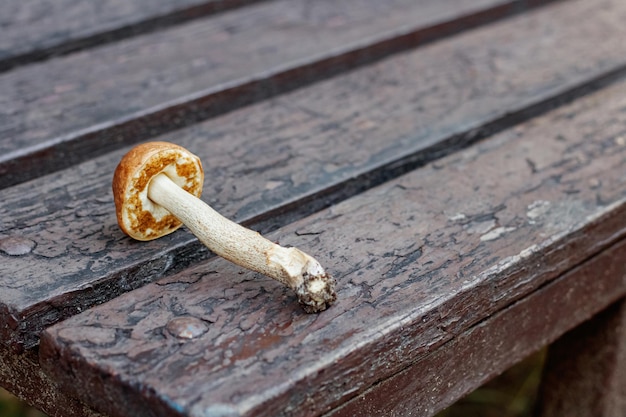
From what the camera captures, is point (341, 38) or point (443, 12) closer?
point (341, 38)

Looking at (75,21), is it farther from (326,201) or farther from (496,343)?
(496,343)

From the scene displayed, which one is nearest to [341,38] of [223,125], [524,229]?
[223,125]

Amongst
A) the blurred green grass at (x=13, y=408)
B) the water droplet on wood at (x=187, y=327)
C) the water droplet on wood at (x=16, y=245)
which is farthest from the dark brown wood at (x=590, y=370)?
the blurred green grass at (x=13, y=408)

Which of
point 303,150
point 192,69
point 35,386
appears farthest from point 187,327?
point 192,69

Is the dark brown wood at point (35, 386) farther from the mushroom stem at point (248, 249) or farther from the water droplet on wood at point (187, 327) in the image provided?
the mushroom stem at point (248, 249)

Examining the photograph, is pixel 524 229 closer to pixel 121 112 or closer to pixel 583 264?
pixel 583 264

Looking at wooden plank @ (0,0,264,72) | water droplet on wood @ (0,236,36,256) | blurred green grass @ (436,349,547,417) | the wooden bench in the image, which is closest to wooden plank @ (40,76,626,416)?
the wooden bench

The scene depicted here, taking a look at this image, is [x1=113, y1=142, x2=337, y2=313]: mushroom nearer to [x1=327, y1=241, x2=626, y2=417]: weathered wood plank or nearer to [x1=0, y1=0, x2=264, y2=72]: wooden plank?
[x1=327, y1=241, x2=626, y2=417]: weathered wood plank
